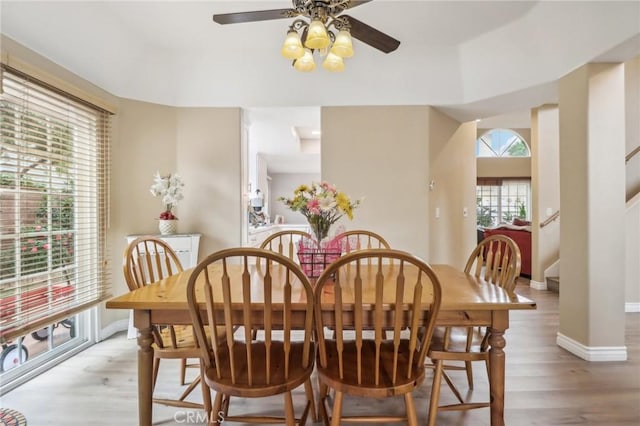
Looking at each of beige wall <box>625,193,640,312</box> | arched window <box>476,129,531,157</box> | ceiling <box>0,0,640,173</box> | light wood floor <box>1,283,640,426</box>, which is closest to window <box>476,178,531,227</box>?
arched window <box>476,129,531,157</box>

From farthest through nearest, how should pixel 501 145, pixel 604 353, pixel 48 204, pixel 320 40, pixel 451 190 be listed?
pixel 501 145
pixel 451 190
pixel 604 353
pixel 48 204
pixel 320 40

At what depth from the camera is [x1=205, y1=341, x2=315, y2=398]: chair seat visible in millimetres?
1257

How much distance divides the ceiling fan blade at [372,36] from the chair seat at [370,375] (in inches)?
65.1

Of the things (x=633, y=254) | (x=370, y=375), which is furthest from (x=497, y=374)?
(x=633, y=254)

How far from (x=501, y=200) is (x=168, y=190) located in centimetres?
886

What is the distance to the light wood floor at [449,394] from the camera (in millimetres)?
1759

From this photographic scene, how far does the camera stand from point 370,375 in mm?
1336

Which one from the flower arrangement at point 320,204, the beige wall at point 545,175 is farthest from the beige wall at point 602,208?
the beige wall at point 545,175

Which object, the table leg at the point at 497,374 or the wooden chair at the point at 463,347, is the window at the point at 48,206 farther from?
the table leg at the point at 497,374

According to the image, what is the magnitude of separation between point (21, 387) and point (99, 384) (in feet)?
1.60

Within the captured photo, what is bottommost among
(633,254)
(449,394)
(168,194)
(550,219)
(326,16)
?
(449,394)

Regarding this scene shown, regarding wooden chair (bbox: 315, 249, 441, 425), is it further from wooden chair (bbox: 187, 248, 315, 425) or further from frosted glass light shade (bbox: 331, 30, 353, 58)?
frosted glass light shade (bbox: 331, 30, 353, 58)

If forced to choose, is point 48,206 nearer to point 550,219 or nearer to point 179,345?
point 179,345

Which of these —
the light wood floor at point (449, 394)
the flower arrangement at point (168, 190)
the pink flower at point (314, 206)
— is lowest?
the light wood floor at point (449, 394)
